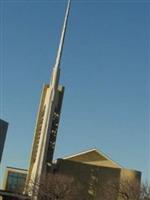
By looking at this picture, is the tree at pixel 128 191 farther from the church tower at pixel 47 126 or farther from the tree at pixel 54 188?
the church tower at pixel 47 126

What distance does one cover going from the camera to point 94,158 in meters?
114

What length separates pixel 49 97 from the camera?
109000 mm

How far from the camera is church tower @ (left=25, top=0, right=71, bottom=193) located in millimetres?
104188

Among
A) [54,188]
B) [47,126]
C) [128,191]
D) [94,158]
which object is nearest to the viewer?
[128,191]

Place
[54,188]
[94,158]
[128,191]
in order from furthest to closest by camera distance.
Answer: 1. [94,158]
2. [54,188]
3. [128,191]

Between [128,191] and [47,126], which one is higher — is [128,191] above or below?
below

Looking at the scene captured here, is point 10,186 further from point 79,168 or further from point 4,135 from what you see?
point 4,135

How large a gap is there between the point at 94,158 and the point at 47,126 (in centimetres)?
1323

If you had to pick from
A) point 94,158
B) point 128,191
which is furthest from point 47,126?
point 128,191

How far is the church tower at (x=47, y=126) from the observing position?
104188 millimetres

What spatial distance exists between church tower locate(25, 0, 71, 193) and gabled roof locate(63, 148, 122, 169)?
6.68 metres

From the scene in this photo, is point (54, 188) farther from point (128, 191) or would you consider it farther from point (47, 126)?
point (47, 126)

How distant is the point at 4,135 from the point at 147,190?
2368 inches

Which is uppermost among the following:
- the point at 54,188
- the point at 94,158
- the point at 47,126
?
the point at 47,126
